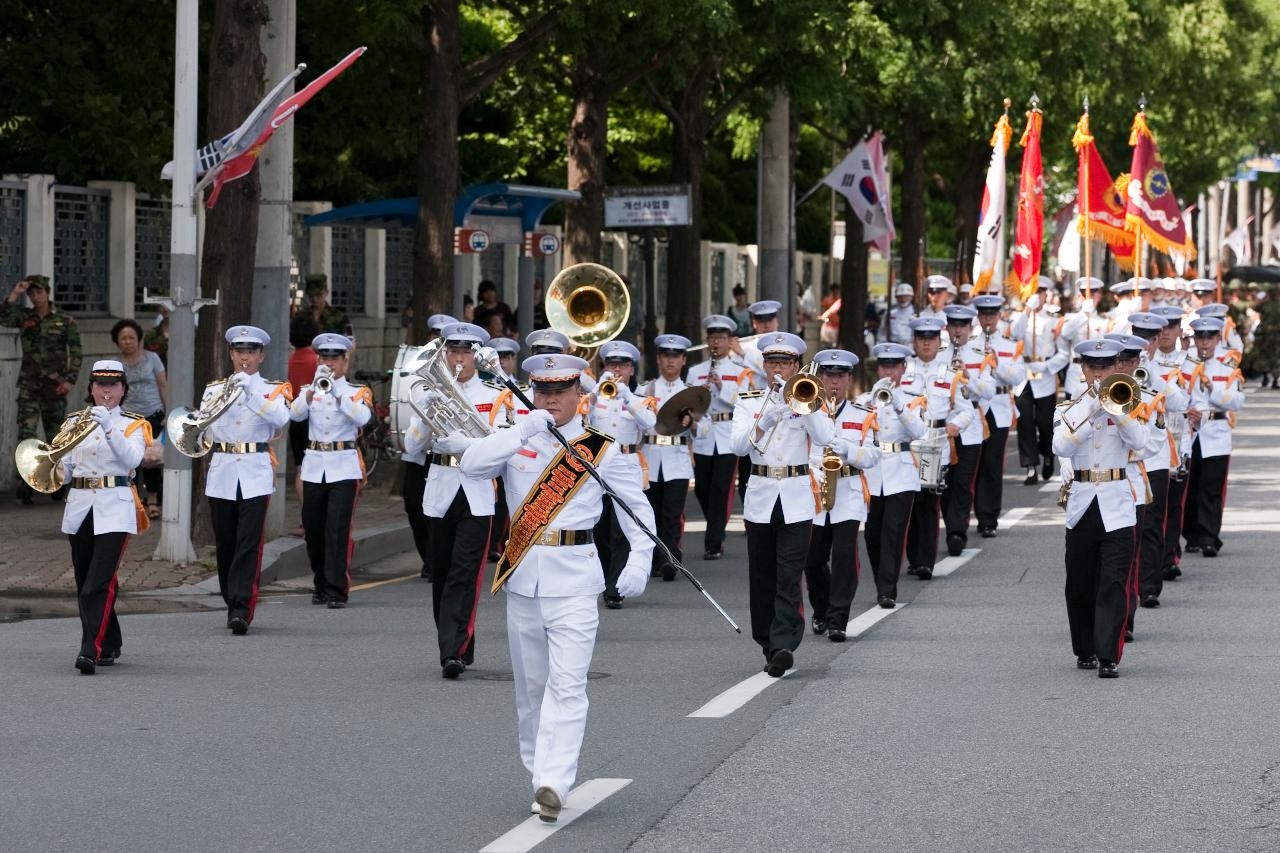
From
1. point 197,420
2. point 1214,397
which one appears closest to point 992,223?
point 1214,397

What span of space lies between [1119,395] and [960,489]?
606cm

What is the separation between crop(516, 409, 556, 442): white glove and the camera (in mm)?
8484

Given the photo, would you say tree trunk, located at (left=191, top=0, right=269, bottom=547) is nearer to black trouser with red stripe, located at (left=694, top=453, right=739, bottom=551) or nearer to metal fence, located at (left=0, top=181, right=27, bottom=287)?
black trouser with red stripe, located at (left=694, top=453, right=739, bottom=551)

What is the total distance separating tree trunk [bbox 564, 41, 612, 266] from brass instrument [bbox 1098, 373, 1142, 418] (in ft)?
45.5

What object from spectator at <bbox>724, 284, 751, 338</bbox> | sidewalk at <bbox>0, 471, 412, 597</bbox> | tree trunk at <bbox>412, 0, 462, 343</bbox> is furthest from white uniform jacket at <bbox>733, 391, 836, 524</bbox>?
spectator at <bbox>724, 284, 751, 338</bbox>

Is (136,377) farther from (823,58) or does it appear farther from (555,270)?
(555,270)

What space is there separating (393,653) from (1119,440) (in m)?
3.98

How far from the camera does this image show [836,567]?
13.0 metres

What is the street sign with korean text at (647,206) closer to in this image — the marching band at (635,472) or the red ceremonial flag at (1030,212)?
the red ceremonial flag at (1030,212)

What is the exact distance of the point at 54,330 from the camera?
19.8m

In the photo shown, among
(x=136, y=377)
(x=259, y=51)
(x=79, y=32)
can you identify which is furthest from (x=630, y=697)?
(x=79, y=32)

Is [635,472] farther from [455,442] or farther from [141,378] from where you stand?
[141,378]

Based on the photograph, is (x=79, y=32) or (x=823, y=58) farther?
(x=823, y=58)

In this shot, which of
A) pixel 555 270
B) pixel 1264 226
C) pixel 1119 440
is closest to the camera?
pixel 1119 440
